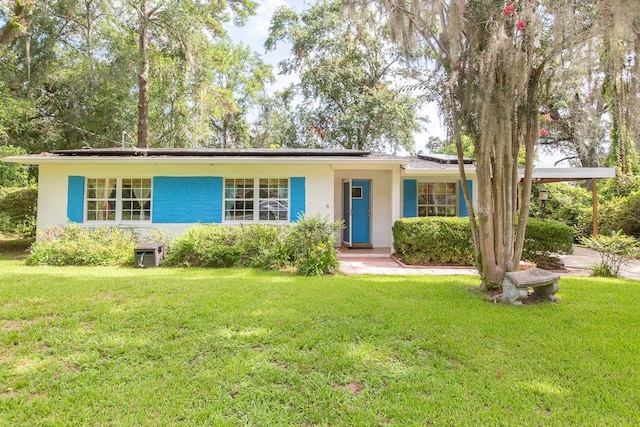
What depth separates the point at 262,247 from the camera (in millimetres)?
7617

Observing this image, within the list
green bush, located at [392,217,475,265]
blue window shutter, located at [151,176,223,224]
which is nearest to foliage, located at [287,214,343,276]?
green bush, located at [392,217,475,265]

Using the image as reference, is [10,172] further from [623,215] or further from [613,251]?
[623,215]

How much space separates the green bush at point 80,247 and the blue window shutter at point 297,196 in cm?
397

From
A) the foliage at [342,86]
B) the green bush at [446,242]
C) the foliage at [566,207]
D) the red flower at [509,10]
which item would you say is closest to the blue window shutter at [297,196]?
the green bush at [446,242]

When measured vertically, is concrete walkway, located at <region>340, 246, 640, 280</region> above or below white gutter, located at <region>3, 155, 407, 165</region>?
below

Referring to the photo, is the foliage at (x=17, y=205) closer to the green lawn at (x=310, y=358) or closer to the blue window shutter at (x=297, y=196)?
the green lawn at (x=310, y=358)

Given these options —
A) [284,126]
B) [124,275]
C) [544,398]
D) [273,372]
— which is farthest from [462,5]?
[284,126]

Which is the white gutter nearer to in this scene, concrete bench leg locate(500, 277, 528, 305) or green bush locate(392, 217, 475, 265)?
green bush locate(392, 217, 475, 265)

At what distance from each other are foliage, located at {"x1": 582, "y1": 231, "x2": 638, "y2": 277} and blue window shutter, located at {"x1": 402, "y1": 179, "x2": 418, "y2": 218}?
430 centimetres

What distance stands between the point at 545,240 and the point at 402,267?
3.34 metres

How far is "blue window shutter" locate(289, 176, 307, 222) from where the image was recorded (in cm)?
942

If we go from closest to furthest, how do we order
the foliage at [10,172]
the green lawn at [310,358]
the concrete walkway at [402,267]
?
the green lawn at [310,358], the concrete walkway at [402,267], the foliage at [10,172]

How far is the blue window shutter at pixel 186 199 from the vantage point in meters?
9.22

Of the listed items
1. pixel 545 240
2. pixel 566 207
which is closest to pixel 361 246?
pixel 545 240
